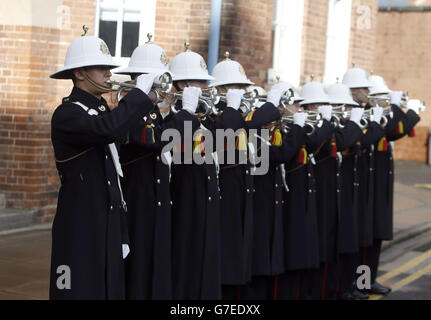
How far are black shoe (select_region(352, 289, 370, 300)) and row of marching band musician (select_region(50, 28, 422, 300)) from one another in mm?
115

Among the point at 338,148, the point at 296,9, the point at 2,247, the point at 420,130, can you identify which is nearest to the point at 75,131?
the point at 338,148

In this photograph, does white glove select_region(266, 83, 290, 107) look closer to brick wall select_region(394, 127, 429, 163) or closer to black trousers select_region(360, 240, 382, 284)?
black trousers select_region(360, 240, 382, 284)

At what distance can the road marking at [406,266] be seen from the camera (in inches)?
367

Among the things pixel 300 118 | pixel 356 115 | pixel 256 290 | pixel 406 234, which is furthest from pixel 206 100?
pixel 406 234

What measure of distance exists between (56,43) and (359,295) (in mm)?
5224

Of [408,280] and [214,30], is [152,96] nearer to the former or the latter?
[408,280]

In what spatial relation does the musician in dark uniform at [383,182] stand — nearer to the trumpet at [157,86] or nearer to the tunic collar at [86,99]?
the trumpet at [157,86]

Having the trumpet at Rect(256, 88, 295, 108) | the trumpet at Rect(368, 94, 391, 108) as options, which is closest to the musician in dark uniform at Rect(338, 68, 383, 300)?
the trumpet at Rect(368, 94, 391, 108)

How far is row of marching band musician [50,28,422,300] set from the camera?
478 centimetres

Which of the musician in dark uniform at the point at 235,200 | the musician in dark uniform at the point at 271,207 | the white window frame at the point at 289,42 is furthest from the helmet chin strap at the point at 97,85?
the white window frame at the point at 289,42

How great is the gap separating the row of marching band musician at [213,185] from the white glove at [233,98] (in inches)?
0.5

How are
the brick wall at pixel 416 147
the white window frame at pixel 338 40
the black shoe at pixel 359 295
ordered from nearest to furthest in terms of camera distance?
the black shoe at pixel 359 295
the white window frame at pixel 338 40
the brick wall at pixel 416 147
